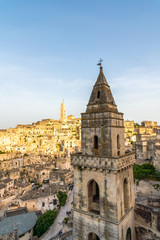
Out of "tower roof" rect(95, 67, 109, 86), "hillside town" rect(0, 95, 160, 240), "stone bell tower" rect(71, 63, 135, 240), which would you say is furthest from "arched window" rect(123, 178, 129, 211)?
"tower roof" rect(95, 67, 109, 86)

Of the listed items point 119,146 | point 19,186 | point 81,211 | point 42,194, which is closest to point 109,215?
point 81,211

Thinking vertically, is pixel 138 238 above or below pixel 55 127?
below

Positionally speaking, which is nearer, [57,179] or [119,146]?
[119,146]

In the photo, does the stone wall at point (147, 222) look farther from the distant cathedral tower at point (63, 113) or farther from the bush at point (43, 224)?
the distant cathedral tower at point (63, 113)

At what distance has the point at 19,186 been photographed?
3312 centimetres

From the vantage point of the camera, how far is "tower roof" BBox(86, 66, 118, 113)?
10750mm

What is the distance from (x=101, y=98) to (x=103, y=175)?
17.3ft

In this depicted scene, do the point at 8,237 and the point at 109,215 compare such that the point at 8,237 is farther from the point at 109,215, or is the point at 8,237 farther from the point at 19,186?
the point at 19,186

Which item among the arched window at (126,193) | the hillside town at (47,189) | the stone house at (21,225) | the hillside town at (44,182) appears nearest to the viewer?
the arched window at (126,193)

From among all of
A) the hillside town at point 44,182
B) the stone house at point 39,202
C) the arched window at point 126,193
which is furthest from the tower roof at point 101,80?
the stone house at point 39,202

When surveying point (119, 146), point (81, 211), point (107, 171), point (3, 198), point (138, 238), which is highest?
point (119, 146)

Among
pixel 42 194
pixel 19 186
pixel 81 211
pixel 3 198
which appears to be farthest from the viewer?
pixel 19 186

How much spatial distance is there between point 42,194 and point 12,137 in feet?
247

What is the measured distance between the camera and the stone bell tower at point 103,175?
31.0ft
